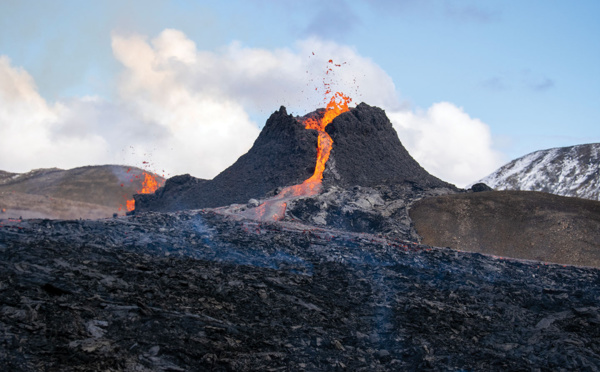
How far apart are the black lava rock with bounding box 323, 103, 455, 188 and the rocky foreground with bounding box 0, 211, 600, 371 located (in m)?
19.2

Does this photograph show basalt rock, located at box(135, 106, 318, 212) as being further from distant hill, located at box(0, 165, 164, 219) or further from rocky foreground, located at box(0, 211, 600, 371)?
distant hill, located at box(0, 165, 164, 219)

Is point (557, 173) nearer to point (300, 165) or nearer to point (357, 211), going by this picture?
point (300, 165)

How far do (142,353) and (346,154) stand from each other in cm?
3694

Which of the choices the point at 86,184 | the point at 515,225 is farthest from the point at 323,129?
the point at 86,184

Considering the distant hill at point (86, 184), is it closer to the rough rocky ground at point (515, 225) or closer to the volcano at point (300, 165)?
the volcano at point (300, 165)

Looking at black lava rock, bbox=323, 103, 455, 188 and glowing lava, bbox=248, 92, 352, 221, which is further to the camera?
black lava rock, bbox=323, 103, 455, 188

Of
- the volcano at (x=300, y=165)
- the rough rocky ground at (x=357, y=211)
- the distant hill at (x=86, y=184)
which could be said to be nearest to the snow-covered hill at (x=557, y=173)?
the volcano at (x=300, y=165)

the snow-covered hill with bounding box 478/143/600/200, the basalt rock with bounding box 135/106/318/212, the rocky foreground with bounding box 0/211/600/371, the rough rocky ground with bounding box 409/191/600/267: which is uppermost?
the snow-covered hill with bounding box 478/143/600/200

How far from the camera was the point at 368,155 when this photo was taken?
49.2 metres

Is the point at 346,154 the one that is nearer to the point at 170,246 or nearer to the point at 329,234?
the point at 329,234

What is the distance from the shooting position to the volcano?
45.3 meters

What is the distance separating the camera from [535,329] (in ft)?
57.2

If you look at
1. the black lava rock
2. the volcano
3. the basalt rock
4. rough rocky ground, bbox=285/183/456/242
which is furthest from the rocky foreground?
the black lava rock

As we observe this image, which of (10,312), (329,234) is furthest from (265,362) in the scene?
(329,234)
